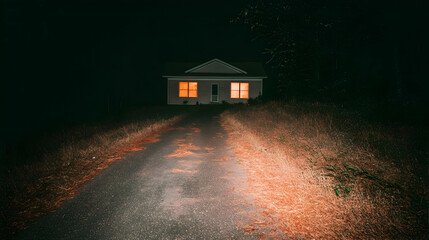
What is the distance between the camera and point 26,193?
375 cm

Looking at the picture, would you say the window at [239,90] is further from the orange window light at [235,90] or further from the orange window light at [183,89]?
the orange window light at [183,89]

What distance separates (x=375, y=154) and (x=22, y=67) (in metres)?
31.8

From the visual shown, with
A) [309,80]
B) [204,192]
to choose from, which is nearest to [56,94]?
[309,80]

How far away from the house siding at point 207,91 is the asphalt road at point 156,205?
2022 centimetres

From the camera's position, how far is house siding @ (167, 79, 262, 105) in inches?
1005

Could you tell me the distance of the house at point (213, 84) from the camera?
1003 inches

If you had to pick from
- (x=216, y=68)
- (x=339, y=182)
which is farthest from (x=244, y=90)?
(x=339, y=182)

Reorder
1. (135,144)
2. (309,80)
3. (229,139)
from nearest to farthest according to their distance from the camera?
(135,144), (229,139), (309,80)

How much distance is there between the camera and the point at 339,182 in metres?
3.75

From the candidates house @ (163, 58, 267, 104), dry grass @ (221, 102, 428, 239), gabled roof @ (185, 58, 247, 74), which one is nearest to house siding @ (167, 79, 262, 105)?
house @ (163, 58, 267, 104)

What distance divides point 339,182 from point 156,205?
286 cm

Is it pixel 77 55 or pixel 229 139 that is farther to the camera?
pixel 77 55

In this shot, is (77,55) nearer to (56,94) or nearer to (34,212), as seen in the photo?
(56,94)

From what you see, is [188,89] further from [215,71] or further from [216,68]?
[216,68]
